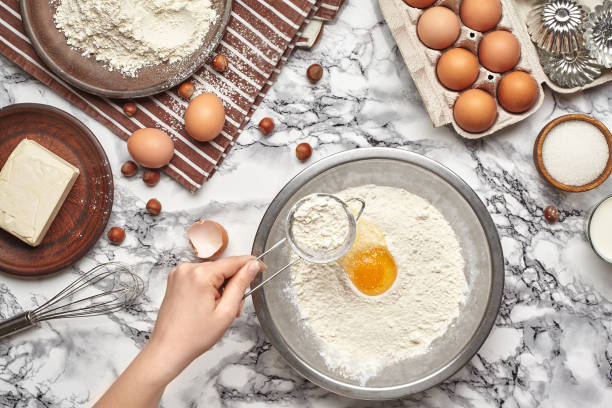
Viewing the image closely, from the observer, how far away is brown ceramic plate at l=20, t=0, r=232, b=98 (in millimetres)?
1447

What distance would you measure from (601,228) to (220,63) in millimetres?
1100

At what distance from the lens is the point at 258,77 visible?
59.1 inches

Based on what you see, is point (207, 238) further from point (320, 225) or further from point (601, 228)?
point (601, 228)

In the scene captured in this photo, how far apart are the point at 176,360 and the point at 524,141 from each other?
1068 mm

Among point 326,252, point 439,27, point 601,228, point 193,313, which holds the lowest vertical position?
point 193,313

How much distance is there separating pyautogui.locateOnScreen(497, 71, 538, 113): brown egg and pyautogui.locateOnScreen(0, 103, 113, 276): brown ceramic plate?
1.06 meters

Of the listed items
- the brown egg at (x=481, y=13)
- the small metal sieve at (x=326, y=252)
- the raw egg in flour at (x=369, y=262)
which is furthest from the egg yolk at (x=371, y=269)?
the brown egg at (x=481, y=13)

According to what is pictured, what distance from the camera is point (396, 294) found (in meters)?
1.41

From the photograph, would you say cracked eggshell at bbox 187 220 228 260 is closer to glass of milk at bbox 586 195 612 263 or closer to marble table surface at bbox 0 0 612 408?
marble table surface at bbox 0 0 612 408

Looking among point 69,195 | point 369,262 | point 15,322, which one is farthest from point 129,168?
point 369,262

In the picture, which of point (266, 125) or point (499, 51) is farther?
point (266, 125)

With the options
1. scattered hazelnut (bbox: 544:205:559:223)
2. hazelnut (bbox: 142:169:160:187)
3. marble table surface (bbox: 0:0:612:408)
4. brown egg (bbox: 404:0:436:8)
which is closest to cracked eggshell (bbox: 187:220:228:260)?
marble table surface (bbox: 0:0:612:408)

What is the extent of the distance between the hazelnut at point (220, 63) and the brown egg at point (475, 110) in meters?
0.62

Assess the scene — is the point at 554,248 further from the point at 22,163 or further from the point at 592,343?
the point at 22,163
